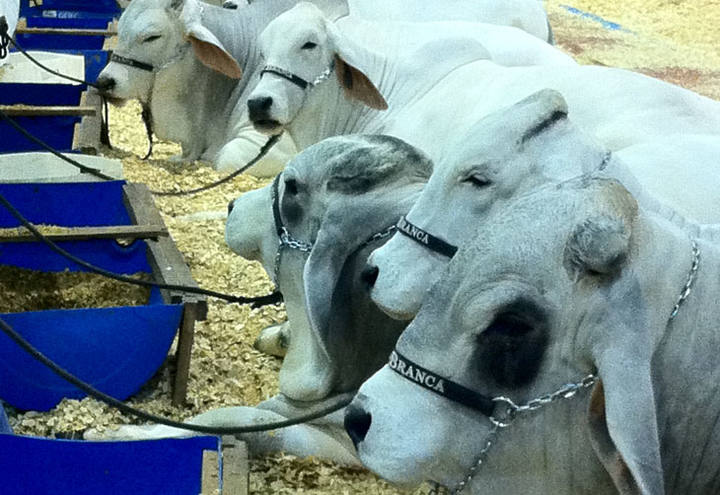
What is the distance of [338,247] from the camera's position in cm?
274

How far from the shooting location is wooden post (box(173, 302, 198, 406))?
3.17 metres

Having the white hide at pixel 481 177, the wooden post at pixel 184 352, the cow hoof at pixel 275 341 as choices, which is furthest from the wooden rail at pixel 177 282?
the white hide at pixel 481 177

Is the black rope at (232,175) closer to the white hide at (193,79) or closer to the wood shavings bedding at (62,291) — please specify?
the white hide at (193,79)

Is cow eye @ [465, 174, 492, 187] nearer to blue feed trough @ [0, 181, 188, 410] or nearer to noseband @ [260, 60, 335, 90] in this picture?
blue feed trough @ [0, 181, 188, 410]

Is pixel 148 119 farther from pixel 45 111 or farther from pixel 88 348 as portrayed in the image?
pixel 88 348

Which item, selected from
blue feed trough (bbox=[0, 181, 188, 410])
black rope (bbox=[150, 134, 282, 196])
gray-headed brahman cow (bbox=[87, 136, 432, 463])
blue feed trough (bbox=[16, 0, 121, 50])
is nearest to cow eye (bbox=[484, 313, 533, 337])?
gray-headed brahman cow (bbox=[87, 136, 432, 463])

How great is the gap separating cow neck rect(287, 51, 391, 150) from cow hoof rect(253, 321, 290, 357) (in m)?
1.05

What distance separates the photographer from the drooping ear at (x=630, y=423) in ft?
5.10

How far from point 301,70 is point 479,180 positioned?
2.19 meters

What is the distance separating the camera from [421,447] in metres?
1.68

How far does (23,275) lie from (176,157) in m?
2.64

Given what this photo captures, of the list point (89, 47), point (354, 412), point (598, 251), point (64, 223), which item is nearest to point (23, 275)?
point (64, 223)

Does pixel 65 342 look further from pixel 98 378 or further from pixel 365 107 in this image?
pixel 365 107

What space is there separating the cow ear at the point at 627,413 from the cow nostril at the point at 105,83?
459 cm
